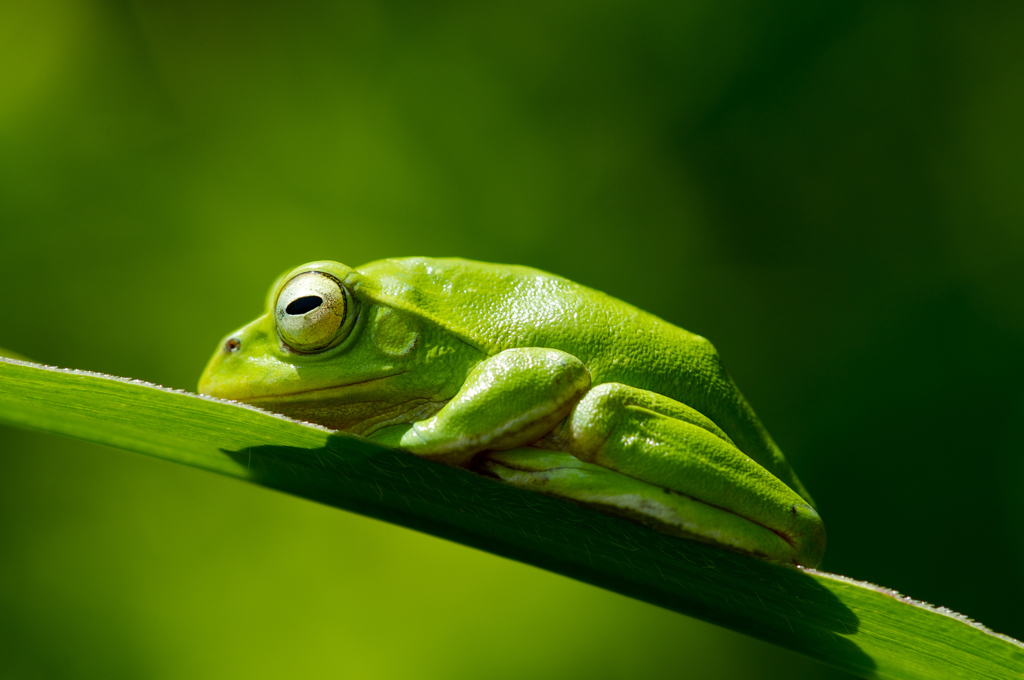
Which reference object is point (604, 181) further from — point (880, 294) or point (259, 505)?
point (259, 505)

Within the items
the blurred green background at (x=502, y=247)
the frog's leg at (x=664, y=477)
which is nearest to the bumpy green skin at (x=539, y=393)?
the frog's leg at (x=664, y=477)

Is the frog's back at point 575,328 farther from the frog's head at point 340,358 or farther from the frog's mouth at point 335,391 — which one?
the frog's mouth at point 335,391

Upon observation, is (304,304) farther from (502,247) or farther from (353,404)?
(502,247)

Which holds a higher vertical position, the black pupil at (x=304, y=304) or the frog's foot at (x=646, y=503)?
the black pupil at (x=304, y=304)

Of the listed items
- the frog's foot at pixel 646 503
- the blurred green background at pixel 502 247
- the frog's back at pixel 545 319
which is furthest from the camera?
the blurred green background at pixel 502 247

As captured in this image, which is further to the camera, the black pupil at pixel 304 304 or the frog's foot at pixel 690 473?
the black pupil at pixel 304 304

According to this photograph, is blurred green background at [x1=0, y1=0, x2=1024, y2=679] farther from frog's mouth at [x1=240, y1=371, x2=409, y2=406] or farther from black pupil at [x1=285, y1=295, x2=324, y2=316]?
black pupil at [x1=285, y1=295, x2=324, y2=316]

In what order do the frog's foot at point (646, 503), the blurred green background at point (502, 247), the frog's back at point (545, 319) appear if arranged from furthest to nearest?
the blurred green background at point (502, 247) → the frog's back at point (545, 319) → the frog's foot at point (646, 503)
